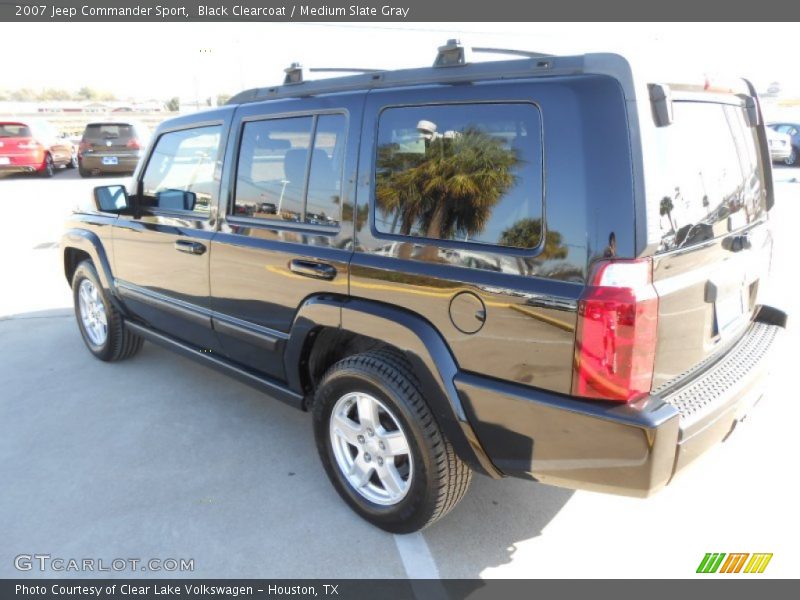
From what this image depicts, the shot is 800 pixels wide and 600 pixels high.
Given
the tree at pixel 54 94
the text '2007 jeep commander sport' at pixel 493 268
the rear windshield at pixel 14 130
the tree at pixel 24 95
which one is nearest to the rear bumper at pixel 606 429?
the text '2007 jeep commander sport' at pixel 493 268

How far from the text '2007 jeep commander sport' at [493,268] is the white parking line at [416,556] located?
3.4 inches

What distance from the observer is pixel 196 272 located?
3.46 meters

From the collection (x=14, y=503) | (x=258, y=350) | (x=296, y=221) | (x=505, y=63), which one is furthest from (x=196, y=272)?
(x=505, y=63)

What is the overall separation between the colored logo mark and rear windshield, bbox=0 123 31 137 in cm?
2009

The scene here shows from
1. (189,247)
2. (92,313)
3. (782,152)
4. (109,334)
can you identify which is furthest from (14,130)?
(782,152)

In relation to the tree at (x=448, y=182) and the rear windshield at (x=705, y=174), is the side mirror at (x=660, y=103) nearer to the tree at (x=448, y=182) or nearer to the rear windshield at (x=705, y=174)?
the rear windshield at (x=705, y=174)

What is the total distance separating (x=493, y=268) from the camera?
6.89 ft

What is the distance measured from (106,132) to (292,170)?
1659cm

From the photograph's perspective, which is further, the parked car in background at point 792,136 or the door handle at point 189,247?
the parked car in background at point 792,136

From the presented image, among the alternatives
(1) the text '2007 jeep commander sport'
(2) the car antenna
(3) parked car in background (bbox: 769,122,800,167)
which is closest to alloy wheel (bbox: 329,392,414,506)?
(1) the text '2007 jeep commander sport'

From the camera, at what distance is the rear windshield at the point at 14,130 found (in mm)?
17109

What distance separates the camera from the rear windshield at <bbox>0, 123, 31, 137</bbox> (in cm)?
1711

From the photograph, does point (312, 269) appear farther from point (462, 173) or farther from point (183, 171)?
point (183, 171)

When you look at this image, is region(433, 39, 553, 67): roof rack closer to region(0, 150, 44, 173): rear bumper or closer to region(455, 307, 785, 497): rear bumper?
region(455, 307, 785, 497): rear bumper
